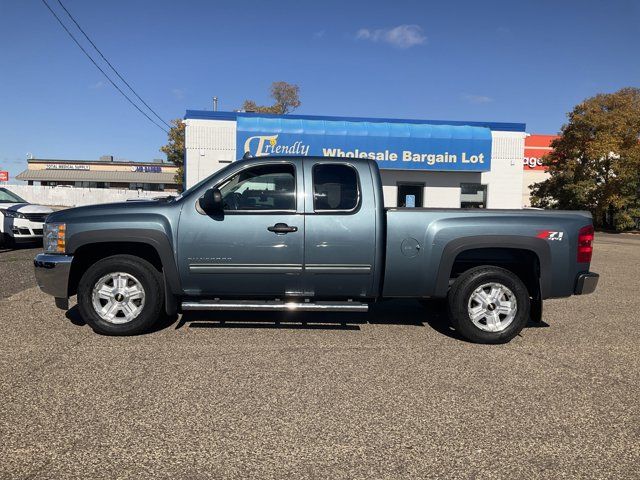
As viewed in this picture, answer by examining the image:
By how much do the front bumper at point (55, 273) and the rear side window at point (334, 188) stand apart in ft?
8.75

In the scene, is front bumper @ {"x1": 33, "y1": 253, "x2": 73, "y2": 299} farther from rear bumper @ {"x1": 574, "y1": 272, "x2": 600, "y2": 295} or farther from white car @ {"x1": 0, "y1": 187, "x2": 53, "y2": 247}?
white car @ {"x1": 0, "y1": 187, "x2": 53, "y2": 247}

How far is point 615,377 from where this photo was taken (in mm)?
4281

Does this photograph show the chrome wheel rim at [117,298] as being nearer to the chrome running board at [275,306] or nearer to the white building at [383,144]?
the chrome running board at [275,306]

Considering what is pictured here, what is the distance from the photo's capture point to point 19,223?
12.4 metres

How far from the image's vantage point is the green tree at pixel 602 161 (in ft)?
99.8

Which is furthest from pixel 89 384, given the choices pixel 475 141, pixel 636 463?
pixel 475 141

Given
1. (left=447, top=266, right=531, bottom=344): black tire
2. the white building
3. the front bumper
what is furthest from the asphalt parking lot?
the white building

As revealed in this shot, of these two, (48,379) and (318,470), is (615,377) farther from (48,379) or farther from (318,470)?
(48,379)

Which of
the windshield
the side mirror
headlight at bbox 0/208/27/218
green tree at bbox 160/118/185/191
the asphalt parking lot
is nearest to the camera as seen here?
the asphalt parking lot

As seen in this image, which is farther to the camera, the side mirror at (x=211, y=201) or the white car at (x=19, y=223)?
the white car at (x=19, y=223)

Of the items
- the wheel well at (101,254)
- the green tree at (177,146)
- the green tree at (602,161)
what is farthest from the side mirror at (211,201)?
the green tree at (177,146)

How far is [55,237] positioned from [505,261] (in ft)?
15.9

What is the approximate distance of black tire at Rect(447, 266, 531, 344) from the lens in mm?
5164

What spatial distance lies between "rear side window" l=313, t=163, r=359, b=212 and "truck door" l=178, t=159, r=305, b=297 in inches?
8.4
